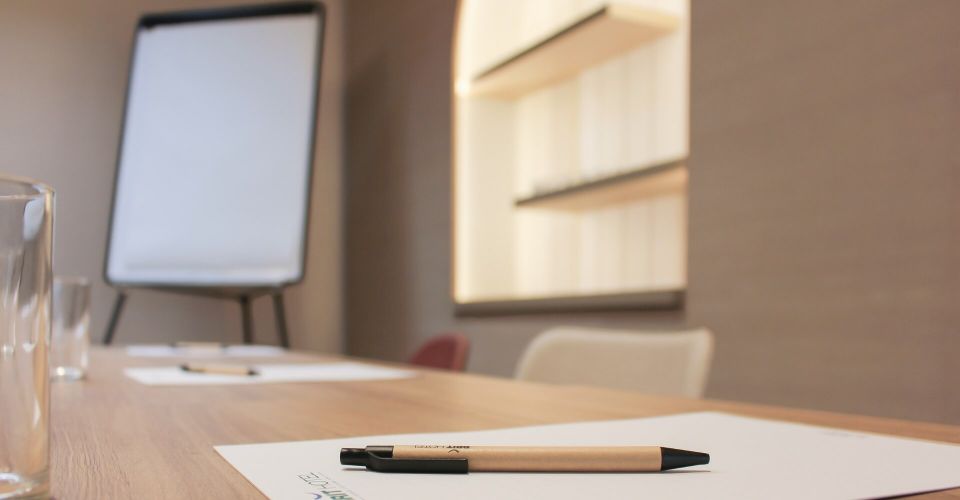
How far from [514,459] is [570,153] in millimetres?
2849

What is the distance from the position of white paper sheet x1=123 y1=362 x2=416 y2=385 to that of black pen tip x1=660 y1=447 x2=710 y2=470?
2.57ft

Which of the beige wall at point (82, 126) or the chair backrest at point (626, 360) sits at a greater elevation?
the beige wall at point (82, 126)

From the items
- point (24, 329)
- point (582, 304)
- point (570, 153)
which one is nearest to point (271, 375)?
point (24, 329)

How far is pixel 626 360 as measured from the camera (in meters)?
1.47

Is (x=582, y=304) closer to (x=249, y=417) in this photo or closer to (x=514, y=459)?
(x=249, y=417)

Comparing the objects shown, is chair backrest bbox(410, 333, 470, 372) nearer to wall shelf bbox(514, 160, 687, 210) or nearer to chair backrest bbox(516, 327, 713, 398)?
chair backrest bbox(516, 327, 713, 398)

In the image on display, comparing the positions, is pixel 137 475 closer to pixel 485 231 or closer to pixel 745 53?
pixel 745 53

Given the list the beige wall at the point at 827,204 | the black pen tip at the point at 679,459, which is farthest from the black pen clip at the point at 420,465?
the beige wall at the point at 827,204

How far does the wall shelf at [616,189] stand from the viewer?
2493 millimetres

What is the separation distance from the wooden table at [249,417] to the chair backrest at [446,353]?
892 millimetres

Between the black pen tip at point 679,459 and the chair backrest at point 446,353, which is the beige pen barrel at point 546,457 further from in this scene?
the chair backrest at point 446,353

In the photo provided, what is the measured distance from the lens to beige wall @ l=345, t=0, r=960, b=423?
5.72ft

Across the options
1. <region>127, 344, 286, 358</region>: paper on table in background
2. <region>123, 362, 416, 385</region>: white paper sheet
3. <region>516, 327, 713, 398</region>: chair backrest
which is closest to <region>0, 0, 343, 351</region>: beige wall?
<region>127, 344, 286, 358</region>: paper on table in background

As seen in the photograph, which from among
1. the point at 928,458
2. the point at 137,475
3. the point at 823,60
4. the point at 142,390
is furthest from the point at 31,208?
the point at 823,60
